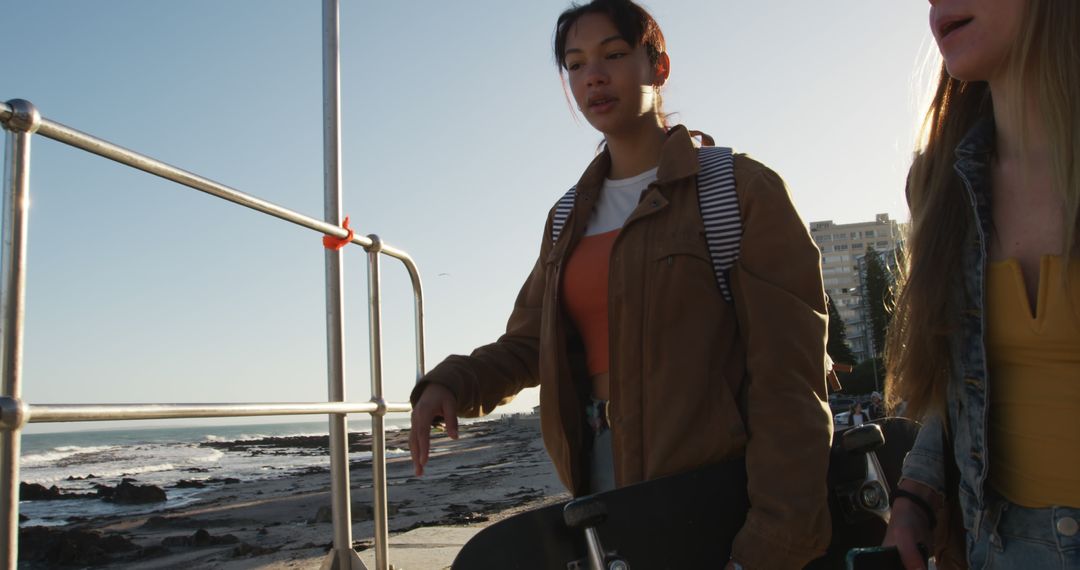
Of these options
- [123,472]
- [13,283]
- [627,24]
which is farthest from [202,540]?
[123,472]

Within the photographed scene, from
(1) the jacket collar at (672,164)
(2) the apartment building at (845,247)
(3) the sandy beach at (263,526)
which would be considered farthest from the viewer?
(2) the apartment building at (845,247)

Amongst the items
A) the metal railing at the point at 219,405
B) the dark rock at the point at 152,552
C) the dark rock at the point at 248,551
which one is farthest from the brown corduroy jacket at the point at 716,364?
the dark rock at the point at 152,552

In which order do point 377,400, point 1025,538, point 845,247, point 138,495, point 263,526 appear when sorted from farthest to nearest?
point 845,247
point 138,495
point 263,526
point 377,400
point 1025,538

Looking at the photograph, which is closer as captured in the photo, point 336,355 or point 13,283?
point 13,283

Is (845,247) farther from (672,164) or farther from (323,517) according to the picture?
(672,164)

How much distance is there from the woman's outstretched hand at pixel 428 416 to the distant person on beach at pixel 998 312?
0.93 metres

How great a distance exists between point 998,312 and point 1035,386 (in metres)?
0.12

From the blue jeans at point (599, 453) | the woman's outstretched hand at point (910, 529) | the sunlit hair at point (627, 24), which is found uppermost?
the sunlit hair at point (627, 24)

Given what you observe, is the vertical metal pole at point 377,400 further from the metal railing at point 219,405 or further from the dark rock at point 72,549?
→ the dark rock at point 72,549

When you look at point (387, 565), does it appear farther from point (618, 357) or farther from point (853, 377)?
point (853, 377)

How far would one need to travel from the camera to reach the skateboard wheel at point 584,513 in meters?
1.54

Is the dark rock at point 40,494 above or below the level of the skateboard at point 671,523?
below

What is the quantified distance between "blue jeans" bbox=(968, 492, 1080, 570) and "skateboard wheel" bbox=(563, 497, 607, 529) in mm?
587

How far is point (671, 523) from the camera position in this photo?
1626mm
